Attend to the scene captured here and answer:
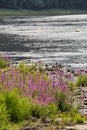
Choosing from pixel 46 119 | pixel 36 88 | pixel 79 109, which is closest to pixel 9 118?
pixel 46 119

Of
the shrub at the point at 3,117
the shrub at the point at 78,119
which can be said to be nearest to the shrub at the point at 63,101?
the shrub at the point at 78,119

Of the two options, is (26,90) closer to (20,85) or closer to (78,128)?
(20,85)

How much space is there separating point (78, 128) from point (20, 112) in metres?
2.13

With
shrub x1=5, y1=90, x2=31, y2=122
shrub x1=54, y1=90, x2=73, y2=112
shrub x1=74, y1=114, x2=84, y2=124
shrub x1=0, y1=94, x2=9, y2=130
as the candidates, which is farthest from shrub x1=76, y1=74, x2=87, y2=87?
shrub x1=0, y1=94, x2=9, y2=130

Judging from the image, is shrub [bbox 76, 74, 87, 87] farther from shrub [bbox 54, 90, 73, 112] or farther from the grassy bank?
shrub [bbox 54, 90, 73, 112]

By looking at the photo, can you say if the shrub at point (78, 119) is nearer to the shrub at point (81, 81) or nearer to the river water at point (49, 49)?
the shrub at point (81, 81)

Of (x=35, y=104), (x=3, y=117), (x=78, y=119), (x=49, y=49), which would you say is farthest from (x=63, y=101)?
Result: (x=49, y=49)

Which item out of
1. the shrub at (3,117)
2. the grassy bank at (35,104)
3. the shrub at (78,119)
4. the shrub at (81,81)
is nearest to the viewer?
the shrub at (3,117)

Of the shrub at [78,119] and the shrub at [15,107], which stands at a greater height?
the shrub at [15,107]

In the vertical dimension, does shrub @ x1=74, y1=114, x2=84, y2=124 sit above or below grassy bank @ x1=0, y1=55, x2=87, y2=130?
below

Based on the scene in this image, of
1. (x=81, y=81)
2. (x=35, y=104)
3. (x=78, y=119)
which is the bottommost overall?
(x=81, y=81)

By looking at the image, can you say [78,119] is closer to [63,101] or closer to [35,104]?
[35,104]

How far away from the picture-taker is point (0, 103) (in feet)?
50.6

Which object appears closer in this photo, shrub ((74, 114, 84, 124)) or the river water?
shrub ((74, 114, 84, 124))
